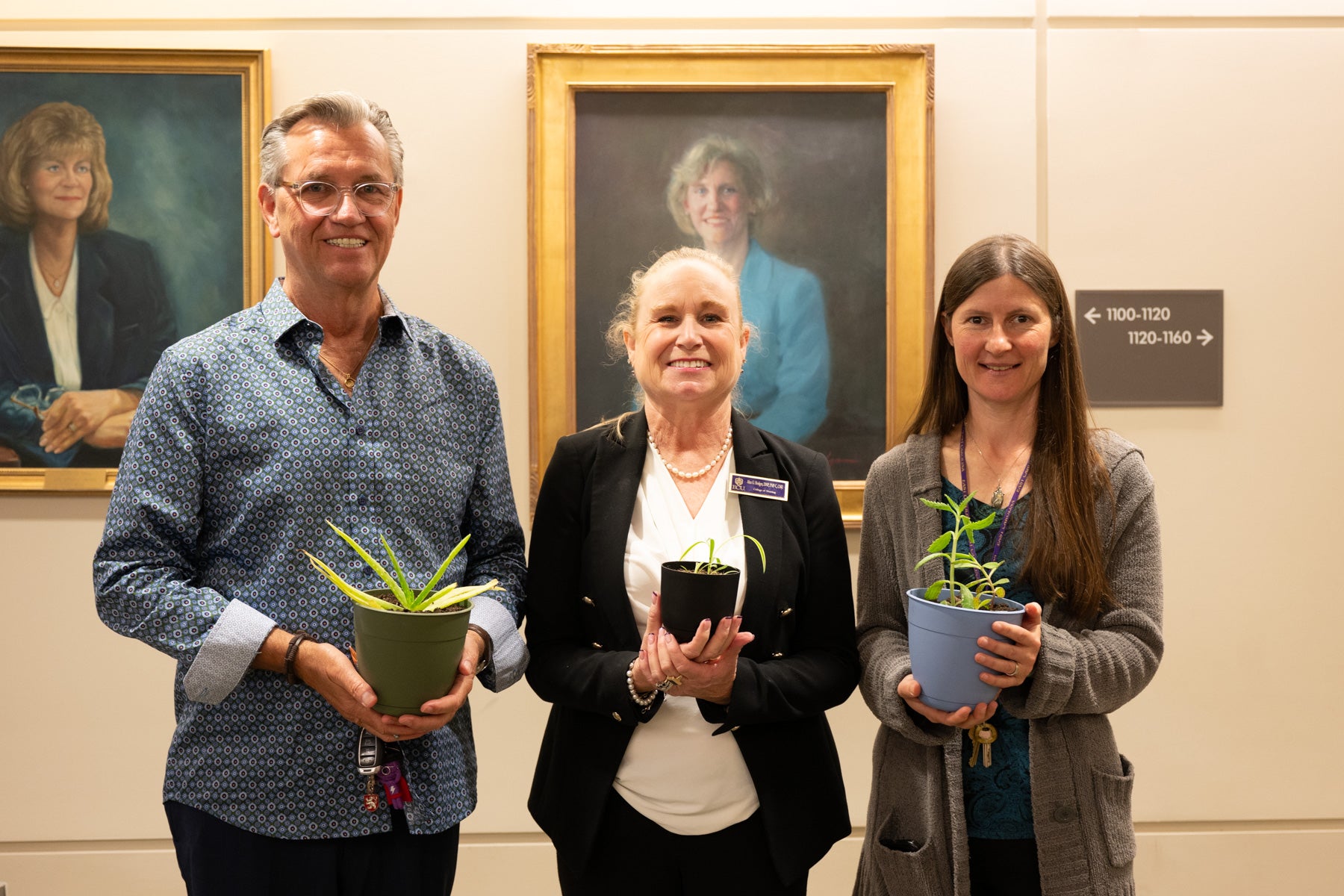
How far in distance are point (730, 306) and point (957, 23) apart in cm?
169

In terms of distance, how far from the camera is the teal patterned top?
167 cm

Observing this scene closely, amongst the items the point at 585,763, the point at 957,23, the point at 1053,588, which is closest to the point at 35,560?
the point at 585,763

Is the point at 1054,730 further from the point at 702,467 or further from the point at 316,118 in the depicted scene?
the point at 316,118

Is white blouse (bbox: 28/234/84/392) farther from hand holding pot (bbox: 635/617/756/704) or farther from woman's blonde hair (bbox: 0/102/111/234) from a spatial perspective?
hand holding pot (bbox: 635/617/756/704)

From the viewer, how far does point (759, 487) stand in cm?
181

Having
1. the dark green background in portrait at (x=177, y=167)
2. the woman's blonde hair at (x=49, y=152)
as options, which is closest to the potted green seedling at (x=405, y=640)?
the dark green background in portrait at (x=177, y=167)

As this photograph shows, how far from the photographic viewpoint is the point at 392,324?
69.6 inches

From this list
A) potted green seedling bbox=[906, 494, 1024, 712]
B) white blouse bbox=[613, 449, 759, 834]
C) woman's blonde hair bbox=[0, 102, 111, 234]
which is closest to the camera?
potted green seedling bbox=[906, 494, 1024, 712]

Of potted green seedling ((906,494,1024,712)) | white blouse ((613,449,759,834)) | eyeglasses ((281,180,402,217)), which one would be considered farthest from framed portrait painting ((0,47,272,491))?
potted green seedling ((906,494,1024,712))

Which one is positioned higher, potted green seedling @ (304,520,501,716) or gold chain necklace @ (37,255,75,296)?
gold chain necklace @ (37,255,75,296)

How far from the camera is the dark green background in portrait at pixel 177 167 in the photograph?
2928mm

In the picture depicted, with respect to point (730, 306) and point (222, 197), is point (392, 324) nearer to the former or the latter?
point (730, 306)

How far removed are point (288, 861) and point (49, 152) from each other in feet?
7.59

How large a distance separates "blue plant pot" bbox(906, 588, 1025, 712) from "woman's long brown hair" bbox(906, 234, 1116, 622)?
167mm
